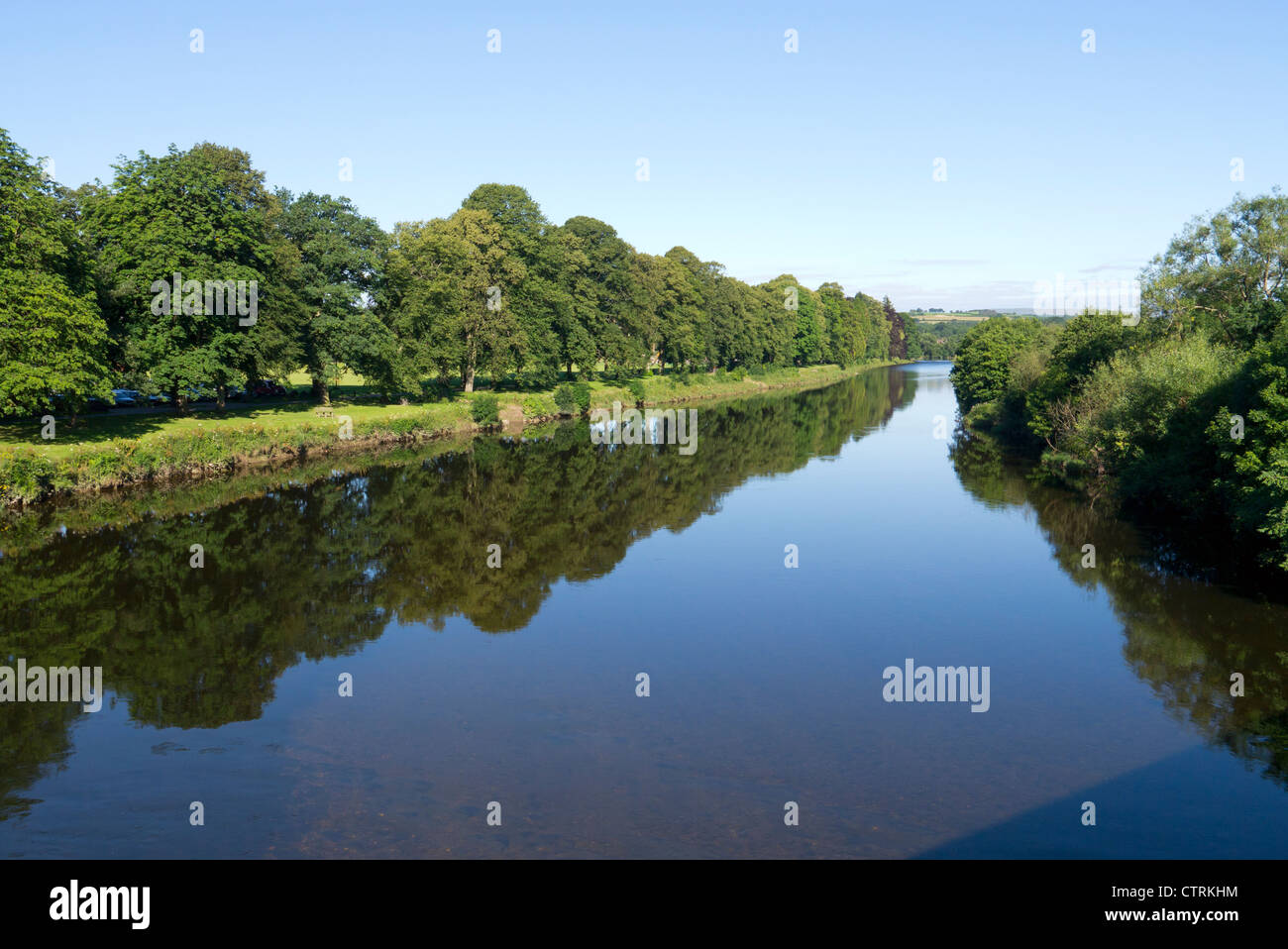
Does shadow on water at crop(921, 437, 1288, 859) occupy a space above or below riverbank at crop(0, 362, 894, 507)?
below

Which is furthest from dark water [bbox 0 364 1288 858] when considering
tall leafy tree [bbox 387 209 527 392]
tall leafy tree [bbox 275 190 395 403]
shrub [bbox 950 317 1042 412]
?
shrub [bbox 950 317 1042 412]

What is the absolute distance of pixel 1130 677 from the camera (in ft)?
70.1

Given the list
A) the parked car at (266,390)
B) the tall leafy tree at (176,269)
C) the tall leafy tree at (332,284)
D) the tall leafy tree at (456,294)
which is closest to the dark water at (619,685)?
the tall leafy tree at (176,269)

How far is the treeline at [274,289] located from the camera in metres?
40.1

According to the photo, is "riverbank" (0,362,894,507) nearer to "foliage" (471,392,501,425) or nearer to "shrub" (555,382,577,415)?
"foliage" (471,392,501,425)

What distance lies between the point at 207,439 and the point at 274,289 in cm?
1420

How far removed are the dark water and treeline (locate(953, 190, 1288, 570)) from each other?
345cm

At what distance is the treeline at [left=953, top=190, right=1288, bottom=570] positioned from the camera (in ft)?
90.0

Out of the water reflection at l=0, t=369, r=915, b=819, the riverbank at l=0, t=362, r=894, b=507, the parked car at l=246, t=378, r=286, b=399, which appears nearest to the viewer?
the water reflection at l=0, t=369, r=915, b=819

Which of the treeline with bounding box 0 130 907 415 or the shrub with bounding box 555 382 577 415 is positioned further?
the shrub with bounding box 555 382 577 415

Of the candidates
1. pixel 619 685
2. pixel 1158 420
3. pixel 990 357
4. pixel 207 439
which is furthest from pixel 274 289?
pixel 990 357

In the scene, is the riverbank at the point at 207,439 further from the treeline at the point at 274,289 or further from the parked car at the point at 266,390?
the parked car at the point at 266,390

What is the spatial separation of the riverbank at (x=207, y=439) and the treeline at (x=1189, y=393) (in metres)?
41.4
